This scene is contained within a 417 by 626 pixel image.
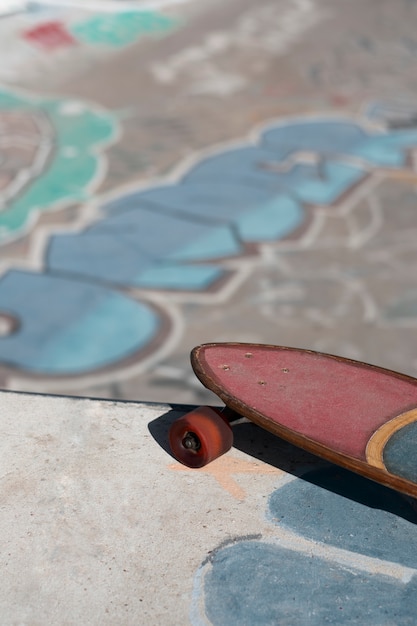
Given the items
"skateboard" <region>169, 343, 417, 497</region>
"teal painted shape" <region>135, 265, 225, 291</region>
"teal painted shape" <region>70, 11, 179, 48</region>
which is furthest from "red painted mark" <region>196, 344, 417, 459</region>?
"teal painted shape" <region>70, 11, 179, 48</region>

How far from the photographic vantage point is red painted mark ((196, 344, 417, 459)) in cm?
640

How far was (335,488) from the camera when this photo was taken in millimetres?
6688

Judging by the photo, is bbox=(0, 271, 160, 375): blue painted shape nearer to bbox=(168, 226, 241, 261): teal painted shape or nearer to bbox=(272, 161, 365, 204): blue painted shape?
bbox=(168, 226, 241, 261): teal painted shape

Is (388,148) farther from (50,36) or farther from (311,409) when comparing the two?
(311,409)

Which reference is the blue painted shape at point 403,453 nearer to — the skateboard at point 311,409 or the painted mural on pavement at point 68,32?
the skateboard at point 311,409

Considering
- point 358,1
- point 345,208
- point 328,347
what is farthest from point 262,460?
point 358,1

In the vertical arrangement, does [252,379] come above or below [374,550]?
above

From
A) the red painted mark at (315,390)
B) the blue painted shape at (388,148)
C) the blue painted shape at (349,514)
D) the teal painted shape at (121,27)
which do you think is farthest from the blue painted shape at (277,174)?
the blue painted shape at (349,514)

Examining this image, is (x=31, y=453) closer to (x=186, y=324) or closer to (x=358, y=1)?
(x=186, y=324)

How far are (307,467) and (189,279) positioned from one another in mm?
10580

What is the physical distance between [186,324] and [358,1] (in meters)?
19.8

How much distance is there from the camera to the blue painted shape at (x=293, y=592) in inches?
218

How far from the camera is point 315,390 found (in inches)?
270

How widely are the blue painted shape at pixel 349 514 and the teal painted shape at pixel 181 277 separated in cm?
1041
